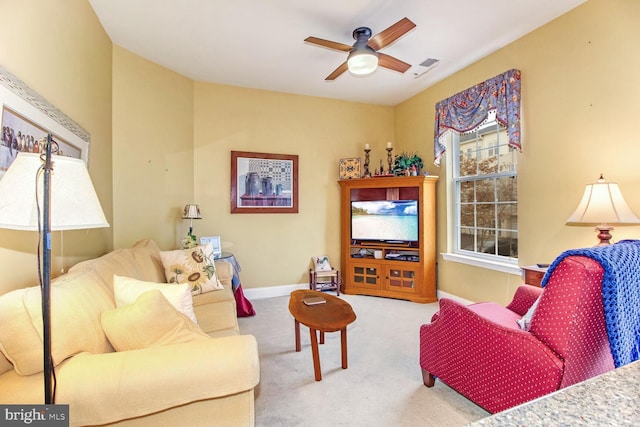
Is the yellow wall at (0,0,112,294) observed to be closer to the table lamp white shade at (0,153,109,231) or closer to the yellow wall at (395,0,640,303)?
the table lamp white shade at (0,153,109,231)

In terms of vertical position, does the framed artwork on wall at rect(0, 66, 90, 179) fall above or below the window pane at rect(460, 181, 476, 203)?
above

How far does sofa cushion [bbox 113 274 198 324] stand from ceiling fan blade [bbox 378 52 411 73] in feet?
7.89

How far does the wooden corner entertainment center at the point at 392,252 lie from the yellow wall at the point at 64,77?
2.86 m

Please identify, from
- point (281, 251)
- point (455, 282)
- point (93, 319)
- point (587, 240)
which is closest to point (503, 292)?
point (455, 282)

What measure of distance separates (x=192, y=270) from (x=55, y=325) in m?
1.52

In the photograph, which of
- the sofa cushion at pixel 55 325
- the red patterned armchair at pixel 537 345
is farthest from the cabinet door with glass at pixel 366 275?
the sofa cushion at pixel 55 325

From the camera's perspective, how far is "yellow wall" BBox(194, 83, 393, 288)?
3.91 metres

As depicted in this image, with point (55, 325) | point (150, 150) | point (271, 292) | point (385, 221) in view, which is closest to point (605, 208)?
point (385, 221)

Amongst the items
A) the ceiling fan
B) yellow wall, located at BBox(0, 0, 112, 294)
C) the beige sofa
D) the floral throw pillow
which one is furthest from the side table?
the ceiling fan

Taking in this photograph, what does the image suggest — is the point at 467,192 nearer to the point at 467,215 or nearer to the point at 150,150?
the point at 467,215

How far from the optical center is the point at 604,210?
79.1 inches

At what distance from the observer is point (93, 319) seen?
128 centimetres

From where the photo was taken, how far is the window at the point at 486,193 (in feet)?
10.5

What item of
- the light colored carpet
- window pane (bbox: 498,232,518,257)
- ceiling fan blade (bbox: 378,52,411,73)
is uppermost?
ceiling fan blade (bbox: 378,52,411,73)
